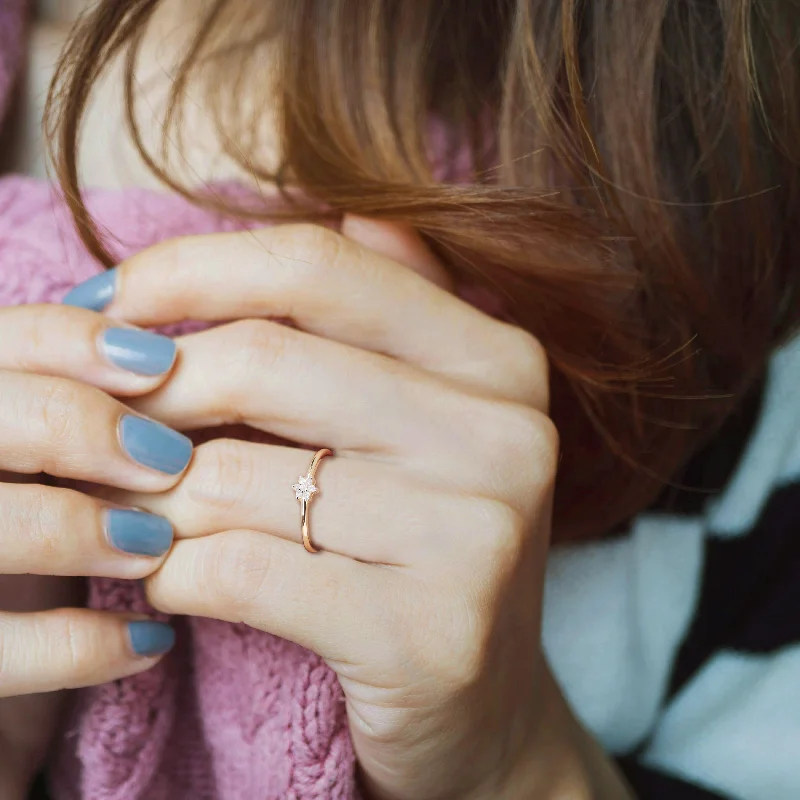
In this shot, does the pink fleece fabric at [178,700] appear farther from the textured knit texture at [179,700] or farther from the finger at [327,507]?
the finger at [327,507]

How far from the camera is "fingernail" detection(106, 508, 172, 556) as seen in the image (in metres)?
0.44

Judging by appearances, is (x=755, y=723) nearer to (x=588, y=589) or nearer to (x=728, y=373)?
(x=588, y=589)

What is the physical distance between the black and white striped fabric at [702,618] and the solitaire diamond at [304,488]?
0.38m

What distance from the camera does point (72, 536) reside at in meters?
0.43

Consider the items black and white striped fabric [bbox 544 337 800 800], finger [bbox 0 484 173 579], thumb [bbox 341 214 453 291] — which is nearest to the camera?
finger [bbox 0 484 173 579]

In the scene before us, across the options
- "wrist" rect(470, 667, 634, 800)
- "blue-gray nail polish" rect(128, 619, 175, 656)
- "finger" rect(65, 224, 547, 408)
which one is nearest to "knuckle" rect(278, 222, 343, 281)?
"finger" rect(65, 224, 547, 408)

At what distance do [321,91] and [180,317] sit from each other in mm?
218

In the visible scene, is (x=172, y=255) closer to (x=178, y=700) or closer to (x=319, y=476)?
(x=319, y=476)

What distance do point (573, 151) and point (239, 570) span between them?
0.40 metres

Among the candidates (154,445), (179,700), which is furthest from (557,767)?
(154,445)

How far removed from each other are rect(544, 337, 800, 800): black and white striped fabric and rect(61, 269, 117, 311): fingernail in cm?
49

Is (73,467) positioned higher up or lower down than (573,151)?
lower down

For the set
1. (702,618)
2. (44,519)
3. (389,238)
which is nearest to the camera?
(44,519)

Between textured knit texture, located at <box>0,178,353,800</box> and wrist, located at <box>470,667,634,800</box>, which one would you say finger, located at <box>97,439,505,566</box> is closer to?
textured knit texture, located at <box>0,178,353,800</box>
